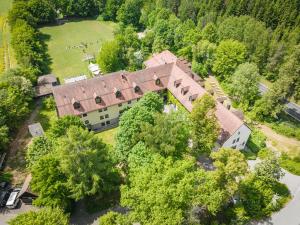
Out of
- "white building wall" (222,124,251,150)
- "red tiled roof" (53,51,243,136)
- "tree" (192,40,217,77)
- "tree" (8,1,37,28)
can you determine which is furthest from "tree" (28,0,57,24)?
"white building wall" (222,124,251,150)

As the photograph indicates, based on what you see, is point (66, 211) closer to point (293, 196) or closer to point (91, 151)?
point (91, 151)

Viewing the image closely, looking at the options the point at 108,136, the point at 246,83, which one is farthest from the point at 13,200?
the point at 246,83

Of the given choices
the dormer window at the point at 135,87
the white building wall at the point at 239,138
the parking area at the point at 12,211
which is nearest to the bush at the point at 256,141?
the white building wall at the point at 239,138

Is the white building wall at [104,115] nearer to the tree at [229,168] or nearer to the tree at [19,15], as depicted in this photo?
the tree at [229,168]

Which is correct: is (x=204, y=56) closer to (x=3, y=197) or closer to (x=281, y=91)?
(x=281, y=91)

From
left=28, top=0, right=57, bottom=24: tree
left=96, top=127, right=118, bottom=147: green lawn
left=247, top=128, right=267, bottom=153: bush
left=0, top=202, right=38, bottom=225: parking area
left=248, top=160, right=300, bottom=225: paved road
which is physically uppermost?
left=28, top=0, right=57, bottom=24: tree

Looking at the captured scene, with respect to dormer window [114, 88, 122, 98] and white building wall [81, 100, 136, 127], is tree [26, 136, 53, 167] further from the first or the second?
dormer window [114, 88, 122, 98]
